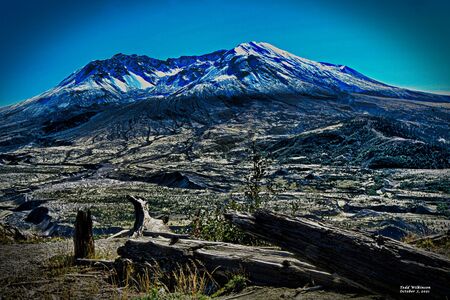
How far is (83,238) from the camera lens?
9.19 m

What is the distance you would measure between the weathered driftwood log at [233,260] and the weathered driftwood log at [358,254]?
0.63m

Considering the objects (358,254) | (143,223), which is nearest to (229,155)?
(143,223)

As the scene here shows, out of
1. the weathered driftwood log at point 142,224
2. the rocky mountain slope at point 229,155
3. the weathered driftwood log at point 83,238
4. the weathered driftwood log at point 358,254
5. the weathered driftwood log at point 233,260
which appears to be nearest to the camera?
the weathered driftwood log at point 358,254

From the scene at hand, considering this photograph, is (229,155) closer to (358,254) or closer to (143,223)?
(143,223)

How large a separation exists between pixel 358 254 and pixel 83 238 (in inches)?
257

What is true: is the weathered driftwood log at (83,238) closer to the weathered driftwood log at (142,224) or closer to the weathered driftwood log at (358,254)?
the weathered driftwood log at (142,224)

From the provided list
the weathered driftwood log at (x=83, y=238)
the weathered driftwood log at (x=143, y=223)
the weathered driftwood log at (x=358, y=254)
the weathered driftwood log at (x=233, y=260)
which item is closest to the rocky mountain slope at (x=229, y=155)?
the weathered driftwood log at (x=233, y=260)

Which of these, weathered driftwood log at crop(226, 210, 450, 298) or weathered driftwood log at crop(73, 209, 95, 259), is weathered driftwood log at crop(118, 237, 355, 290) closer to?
weathered driftwood log at crop(226, 210, 450, 298)

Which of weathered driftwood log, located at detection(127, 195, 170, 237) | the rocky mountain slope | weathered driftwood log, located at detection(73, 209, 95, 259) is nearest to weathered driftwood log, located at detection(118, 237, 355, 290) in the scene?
weathered driftwood log, located at detection(73, 209, 95, 259)

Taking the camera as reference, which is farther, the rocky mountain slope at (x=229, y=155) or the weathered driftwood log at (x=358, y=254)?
the rocky mountain slope at (x=229, y=155)

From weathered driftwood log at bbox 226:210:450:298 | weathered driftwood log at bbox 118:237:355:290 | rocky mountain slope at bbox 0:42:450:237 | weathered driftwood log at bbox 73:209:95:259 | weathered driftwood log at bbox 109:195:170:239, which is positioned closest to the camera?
weathered driftwood log at bbox 226:210:450:298

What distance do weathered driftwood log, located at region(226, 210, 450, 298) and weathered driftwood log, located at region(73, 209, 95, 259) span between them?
4630 millimetres

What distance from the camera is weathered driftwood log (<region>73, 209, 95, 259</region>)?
899 centimetres

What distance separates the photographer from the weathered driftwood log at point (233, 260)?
6242 millimetres
